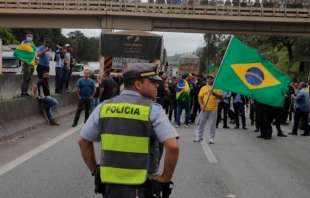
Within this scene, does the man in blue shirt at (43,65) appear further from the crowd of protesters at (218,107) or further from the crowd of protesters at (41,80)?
the crowd of protesters at (218,107)

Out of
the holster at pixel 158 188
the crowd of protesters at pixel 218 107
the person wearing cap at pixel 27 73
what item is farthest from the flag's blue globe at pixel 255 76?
the holster at pixel 158 188

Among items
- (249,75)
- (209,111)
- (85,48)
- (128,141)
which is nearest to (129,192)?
(128,141)

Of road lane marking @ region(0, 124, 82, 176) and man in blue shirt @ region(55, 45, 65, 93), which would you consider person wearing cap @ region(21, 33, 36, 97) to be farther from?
man in blue shirt @ region(55, 45, 65, 93)

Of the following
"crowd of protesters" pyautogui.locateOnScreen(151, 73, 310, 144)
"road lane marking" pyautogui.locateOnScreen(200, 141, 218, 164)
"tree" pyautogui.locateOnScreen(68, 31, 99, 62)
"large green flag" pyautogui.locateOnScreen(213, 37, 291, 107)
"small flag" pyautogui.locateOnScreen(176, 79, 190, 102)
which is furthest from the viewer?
"tree" pyautogui.locateOnScreen(68, 31, 99, 62)

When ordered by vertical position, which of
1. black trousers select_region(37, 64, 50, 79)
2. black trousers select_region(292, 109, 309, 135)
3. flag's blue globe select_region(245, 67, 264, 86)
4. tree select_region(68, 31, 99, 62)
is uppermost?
flag's blue globe select_region(245, 67, 264, 86)

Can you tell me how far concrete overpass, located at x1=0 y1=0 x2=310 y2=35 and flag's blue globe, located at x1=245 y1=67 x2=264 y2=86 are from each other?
43883 mm

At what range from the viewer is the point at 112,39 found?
91.7 feet

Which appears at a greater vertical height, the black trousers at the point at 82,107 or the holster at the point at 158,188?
the holster at the point at 158,188

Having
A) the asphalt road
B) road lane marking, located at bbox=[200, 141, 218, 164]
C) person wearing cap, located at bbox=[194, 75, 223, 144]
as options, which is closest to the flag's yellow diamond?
the asphalt road

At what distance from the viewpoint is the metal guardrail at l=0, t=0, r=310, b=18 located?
58.6 m

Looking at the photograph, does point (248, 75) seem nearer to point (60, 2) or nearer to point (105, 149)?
point (105, 149)

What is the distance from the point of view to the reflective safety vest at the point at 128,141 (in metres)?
4.55

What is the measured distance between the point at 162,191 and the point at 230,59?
9.06 m

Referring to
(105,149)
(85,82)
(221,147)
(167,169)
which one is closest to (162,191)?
(167,169)
